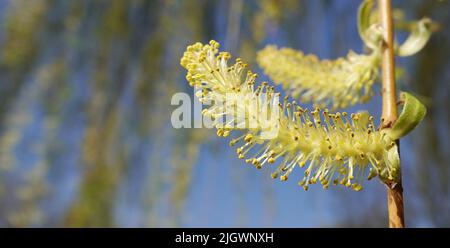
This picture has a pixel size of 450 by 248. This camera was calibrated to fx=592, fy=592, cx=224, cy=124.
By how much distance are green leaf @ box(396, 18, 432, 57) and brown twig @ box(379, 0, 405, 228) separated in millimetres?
95

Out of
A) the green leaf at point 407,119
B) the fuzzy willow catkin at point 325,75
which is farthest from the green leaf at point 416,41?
the green leaf at point 407,119

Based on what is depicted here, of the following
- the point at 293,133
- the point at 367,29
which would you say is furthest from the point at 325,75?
the point at 293,133

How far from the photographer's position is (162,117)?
1330 millimetres

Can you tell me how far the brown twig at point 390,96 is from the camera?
393 mm

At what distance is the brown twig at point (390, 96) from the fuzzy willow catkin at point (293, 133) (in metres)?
0.02

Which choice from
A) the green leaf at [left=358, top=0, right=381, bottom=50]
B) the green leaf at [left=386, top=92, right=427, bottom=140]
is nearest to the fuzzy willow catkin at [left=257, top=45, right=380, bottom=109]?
the green leaf at [left=358, top=0, right=381, bottom=50]

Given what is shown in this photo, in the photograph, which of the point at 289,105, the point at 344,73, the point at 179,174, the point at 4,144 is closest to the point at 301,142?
the point at 289,105

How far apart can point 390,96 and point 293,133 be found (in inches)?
3.5

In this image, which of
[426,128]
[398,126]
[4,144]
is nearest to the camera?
[398,126]

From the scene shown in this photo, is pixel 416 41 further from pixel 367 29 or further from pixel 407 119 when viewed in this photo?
pixel 407 119

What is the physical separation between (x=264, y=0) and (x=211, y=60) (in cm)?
82

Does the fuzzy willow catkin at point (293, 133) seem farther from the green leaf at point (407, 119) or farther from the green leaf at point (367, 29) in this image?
the green leaf at point (367, 29)

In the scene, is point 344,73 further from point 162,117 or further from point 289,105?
point 162,117
